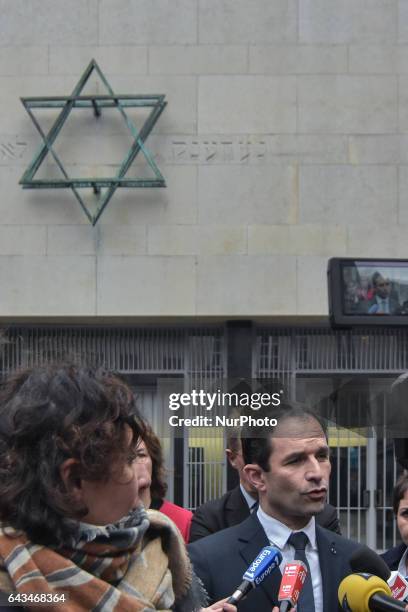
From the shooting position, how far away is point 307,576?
4.17m

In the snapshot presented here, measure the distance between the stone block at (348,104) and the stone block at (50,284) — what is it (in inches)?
116

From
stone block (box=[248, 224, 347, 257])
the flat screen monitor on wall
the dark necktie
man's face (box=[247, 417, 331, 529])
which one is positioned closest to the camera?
the dark necktie

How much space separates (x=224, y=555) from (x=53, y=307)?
910 cm

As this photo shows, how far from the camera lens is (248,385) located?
461 cm

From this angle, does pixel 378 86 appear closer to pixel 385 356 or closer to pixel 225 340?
pixel 225 340

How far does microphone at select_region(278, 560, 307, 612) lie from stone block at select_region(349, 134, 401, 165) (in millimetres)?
9782

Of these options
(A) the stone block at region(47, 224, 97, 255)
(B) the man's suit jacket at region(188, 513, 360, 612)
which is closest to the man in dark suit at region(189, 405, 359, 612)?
(B) the man's suit jacket at region(188, 513, 360, 612)

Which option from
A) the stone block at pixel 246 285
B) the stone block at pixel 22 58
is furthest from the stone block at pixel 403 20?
the stone block at pixel 22 58

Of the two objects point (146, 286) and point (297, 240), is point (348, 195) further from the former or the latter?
point (146, 286)

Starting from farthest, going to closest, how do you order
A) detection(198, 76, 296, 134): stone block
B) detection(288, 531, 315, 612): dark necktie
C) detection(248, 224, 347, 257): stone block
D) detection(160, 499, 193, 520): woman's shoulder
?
detection(198, 76, 296, 134): stone block, detection(248, 224, 347, 257): stone block, detection(160, 499, 193, 520): woman's shoulder, detection(288, 531, 315, 612): dark necktie

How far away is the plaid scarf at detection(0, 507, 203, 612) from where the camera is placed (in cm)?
234

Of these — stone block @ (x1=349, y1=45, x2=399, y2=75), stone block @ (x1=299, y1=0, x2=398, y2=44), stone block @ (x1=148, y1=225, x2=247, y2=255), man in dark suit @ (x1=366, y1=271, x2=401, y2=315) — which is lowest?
man in dark suit @ (x1=366, y1=271, x2=401, y2=315)

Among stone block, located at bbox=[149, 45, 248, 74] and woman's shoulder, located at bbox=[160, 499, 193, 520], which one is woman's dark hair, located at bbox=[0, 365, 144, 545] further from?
stone block, located at bbox=[149, 45, 248, 74]

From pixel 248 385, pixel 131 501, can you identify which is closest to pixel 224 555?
pixel 248 385
